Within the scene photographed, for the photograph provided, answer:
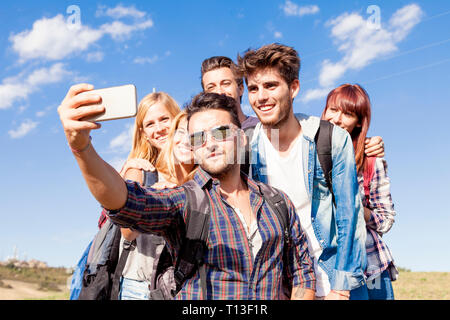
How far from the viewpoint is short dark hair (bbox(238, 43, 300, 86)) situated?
195 inches

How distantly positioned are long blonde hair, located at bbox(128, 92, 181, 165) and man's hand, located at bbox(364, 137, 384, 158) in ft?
8.68

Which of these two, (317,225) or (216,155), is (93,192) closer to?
(216,155)

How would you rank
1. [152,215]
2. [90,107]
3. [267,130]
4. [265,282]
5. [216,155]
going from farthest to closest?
[267,130] < [216,155] < [265,282] < [152,215] < [90,107]

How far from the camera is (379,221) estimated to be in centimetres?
555

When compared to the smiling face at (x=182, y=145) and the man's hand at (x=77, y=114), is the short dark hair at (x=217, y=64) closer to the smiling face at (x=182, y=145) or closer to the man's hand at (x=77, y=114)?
the smiling face at (x=182, y=145)

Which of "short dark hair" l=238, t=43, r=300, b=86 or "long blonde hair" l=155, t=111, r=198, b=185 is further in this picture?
"short dark hair" l=238, t=43, r=300, b=86

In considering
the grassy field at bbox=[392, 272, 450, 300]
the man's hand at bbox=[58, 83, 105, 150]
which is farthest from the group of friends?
the grassy field at bbox=[392, 272, 450, 300]

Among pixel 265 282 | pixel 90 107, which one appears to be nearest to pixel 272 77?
pixel 265 282

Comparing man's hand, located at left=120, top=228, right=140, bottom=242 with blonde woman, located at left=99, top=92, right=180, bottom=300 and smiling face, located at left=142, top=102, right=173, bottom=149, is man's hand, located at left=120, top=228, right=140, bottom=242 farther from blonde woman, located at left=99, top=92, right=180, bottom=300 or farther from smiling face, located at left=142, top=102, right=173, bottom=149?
smiling face, located at left=142, top=102, right=173, bottom=149

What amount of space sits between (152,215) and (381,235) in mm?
3793

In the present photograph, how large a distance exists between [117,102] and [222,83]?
170 inches

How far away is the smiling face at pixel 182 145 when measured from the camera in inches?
173
